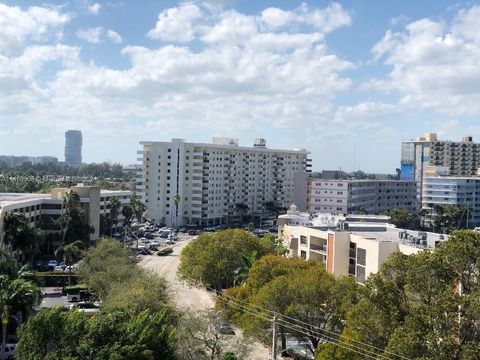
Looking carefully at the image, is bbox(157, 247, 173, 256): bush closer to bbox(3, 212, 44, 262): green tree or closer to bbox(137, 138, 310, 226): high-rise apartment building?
bbox(3, 212, 44, 262): green tree

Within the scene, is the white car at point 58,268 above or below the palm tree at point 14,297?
below

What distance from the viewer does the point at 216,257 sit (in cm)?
4744

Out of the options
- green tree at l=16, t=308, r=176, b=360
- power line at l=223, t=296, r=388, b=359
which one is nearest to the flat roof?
power line at l=223, t=296, r=388, b=359

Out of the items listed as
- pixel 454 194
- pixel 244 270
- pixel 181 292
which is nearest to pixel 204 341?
pixel 244 270

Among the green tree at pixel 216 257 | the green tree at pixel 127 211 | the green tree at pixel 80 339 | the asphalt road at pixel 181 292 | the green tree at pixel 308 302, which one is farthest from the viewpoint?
the green tree at pixel 127 211

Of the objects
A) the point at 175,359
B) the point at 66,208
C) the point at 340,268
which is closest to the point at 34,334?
the point at 175,359

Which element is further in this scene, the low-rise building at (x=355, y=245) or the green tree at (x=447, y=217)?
the green tree at (x=447, y=217)

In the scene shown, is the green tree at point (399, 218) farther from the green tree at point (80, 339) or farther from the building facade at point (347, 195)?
the green tree at point (80, 339)

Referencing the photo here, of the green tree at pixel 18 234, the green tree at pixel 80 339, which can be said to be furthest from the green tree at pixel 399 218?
the green tree at pixel 80 339

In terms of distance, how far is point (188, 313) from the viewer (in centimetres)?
2980

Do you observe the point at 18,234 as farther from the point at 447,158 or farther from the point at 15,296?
the point at 447,158

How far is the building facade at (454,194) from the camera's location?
127562 mm

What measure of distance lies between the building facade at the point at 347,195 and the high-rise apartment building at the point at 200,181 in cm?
1287

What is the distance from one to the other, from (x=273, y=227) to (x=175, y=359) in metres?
91.9
